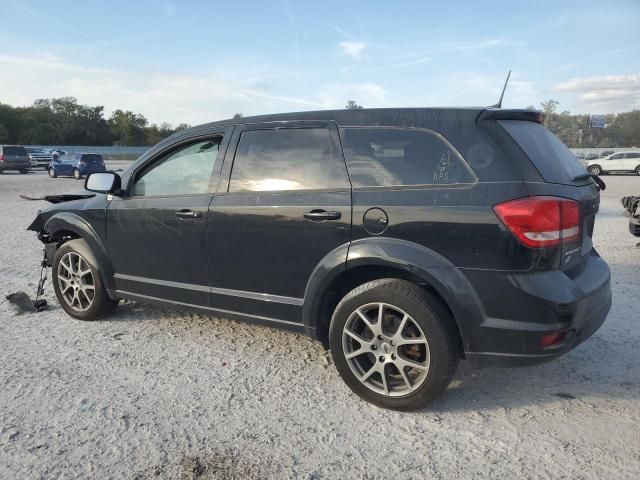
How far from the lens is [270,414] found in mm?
2902

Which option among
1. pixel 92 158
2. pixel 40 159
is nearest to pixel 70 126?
pixel 40 159

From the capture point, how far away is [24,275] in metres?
5.98

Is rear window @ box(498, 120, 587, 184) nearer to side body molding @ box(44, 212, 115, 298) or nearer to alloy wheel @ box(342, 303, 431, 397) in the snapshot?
alloy wheel @ box(342, 303, 431, 397)

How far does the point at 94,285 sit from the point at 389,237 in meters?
2.90

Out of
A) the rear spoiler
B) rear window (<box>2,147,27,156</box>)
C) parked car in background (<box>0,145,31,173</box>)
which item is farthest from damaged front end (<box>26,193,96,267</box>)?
rear window (<box>2,147,27,156</box>)

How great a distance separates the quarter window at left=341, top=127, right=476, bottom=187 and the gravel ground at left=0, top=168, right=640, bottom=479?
141 cm

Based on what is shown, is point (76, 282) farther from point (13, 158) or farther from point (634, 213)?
point (13, 158)

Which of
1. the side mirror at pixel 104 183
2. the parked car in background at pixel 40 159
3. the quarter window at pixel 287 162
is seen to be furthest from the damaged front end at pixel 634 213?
the parked car in background at pixel 40 159

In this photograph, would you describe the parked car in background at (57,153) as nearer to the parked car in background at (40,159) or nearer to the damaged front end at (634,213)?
the parked car in background at (40,159)

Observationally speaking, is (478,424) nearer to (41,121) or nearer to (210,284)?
(210,284)

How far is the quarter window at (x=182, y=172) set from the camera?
3723mm

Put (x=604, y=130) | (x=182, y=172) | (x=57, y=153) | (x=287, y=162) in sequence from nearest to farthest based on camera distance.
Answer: (x=287, y=162)
(x=182, y=172)
(x=57, y=153)
(x=604, y=130)

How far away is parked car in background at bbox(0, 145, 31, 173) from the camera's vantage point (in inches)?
1136

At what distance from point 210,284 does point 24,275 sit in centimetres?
370
